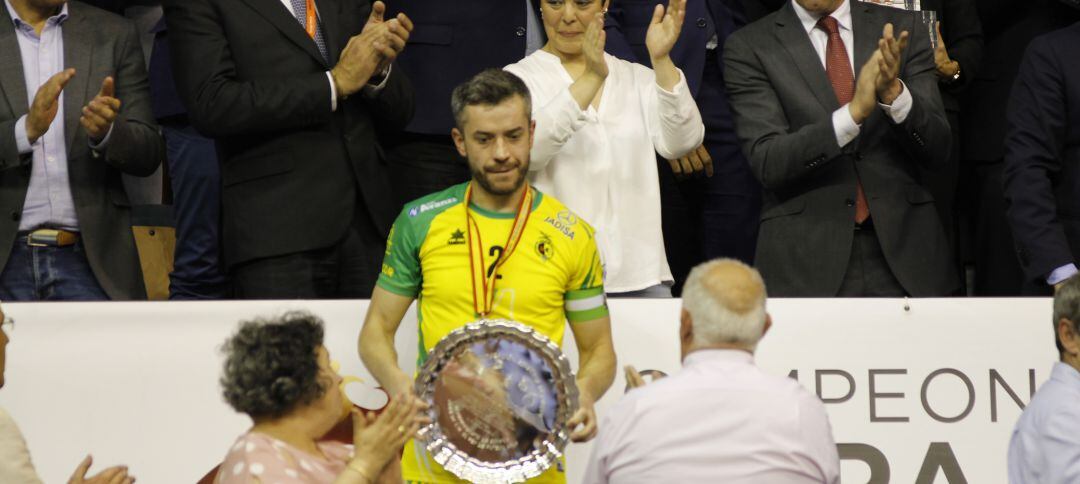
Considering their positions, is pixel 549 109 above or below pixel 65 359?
above

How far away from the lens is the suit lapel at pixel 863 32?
6066mm

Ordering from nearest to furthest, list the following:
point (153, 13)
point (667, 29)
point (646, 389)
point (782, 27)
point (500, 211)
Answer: point (646, 389)
point (500, 211)
point (667, 29)
point (782, 27)
point (153, 13)

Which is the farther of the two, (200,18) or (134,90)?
(134,90)

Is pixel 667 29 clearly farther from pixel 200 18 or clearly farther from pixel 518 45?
pixel 200 18

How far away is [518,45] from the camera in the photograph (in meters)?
6.14

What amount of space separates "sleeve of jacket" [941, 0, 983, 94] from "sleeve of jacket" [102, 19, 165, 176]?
3.29 meters

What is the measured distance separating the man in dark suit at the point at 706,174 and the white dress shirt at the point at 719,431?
8.62 ft

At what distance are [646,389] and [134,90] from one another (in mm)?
2905

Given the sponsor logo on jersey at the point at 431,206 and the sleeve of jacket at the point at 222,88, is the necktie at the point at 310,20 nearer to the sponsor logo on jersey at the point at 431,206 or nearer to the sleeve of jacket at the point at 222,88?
the sleeve of jacket at the point at 222,88

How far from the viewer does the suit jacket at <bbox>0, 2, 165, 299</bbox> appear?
575 centimetres

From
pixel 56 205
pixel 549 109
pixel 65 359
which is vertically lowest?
pixel 65 359

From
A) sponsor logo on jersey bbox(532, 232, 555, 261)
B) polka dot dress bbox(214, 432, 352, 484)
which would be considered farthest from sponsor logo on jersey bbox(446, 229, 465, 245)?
polka dot dress bbox(214, 432, 352, 484)

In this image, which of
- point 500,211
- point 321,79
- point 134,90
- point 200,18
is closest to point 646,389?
point 500,211

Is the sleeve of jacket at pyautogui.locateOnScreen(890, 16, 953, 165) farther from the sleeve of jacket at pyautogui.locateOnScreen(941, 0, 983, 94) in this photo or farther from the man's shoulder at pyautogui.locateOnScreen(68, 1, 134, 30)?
the man's shoulder at pyautogui.locateOnScreen(68, 1, 134, 30)
